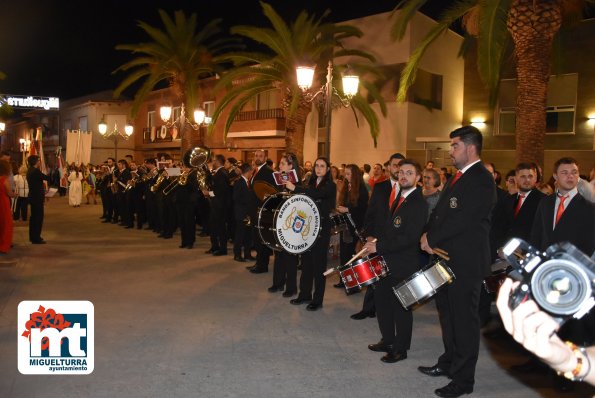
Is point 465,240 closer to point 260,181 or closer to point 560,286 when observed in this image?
point 560,286

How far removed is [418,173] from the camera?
5.05 metres


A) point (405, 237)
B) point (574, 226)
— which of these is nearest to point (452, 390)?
point (405, 237)

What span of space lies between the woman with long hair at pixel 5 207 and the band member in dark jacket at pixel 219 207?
3.97 meters

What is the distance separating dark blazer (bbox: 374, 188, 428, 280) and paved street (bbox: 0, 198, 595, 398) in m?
1.03

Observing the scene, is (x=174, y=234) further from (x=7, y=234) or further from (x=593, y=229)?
(x=593, y=229)

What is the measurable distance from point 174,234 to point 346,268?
9406mm

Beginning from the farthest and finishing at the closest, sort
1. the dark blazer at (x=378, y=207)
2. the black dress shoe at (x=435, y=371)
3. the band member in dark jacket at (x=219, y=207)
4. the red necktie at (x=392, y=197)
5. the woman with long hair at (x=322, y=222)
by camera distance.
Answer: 1. the band member in dark jacket at (x=219, y=207)
2. the woman with long hair at (x=322, y=222)
3. the dark blazer at (x=378, y=207)
4. the red necktie at (x=392, y=197)
5. the black dress shoe at (x=435, y=371)

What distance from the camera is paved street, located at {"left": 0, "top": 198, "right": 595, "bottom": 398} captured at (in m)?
4.48

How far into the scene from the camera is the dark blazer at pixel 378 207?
5758mm

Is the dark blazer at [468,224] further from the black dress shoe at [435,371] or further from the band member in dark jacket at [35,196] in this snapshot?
the band member in dark jacket at [35,196]

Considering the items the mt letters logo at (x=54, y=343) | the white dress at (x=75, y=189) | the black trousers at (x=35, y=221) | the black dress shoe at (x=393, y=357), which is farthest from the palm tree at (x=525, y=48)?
the white dress at (x=75, y=189)

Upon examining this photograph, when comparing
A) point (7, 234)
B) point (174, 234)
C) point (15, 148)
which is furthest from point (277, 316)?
point (15, 148)

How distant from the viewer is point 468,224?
429 cm

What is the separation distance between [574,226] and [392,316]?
1.96 meters
